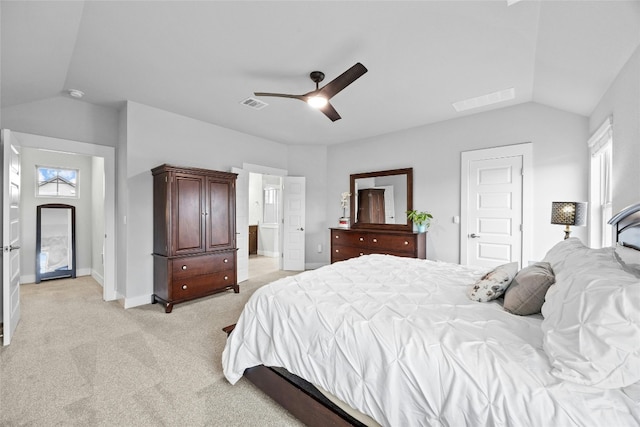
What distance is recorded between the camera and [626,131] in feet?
6.74

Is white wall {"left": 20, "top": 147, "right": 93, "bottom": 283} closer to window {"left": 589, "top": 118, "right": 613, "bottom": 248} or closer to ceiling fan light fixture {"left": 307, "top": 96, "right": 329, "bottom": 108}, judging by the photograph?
ceiling fan light fixture {"left": 307, "top": 96, "right": 329, "bottom": 108}

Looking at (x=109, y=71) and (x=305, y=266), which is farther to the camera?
(x=305, y=266)

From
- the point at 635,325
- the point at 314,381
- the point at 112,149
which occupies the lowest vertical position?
the point at 314,381

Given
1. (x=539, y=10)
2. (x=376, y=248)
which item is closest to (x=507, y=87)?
(x=539, y=10)

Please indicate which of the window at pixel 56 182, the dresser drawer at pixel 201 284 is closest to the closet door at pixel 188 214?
the dresser drawer at pixel 201 284

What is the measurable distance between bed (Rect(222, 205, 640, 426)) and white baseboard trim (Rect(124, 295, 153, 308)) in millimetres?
2466

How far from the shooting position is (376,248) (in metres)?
4.73

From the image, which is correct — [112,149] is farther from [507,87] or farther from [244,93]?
[507,87]

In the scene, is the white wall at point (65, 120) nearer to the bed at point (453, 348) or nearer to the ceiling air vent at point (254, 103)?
the ceiling air vent at point (254, 103)

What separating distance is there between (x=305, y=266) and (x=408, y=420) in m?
4.92

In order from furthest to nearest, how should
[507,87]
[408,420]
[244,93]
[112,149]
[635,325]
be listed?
[112,149], [244,93], [507,87], [408,420], [635,325]

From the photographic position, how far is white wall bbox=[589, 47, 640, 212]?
1880 millimetres

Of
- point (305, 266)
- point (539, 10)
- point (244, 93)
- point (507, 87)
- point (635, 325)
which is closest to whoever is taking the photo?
point (635, 325)

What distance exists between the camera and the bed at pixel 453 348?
3.12 ft
